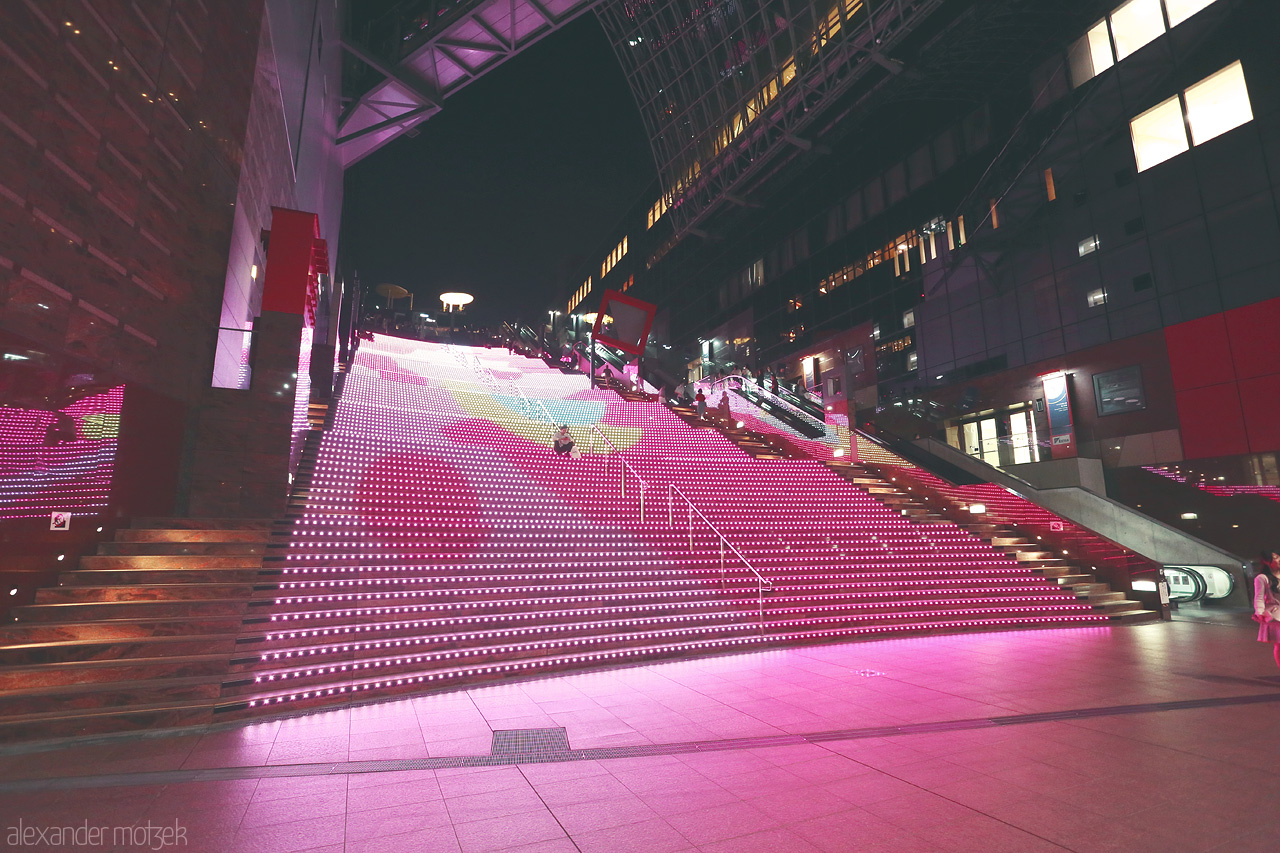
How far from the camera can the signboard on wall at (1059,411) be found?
18.3 m

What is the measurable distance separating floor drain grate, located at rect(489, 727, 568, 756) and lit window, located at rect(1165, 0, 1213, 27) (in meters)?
23.4

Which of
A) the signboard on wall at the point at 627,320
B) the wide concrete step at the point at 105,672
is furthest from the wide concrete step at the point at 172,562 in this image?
the signboard on wall at the point at 627,320

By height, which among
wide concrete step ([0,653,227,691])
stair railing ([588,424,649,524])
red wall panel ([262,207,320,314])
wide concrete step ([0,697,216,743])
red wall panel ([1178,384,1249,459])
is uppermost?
red wall panel ([262,207,320,314])

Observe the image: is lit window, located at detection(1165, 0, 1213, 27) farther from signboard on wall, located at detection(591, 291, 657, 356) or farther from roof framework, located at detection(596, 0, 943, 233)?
signboard on wall, located at detection(591, 291, 657, 356)

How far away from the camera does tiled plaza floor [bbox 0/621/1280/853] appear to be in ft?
9.48

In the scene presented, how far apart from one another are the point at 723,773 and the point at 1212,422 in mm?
17711

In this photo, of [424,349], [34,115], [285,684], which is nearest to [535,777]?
[285,684]

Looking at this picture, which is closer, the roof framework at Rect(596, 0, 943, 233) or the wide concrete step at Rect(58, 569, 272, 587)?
the wide concrete step at Rect(58, 569, 272, 587)

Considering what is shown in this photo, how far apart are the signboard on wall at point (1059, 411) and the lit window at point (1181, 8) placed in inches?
387

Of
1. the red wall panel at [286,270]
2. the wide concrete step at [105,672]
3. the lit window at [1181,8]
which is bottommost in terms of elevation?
the wide concrete step at [105,672]

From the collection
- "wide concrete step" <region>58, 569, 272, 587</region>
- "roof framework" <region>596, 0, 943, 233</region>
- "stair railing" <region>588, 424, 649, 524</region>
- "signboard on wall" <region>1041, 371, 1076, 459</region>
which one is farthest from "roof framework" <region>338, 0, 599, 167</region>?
"signboard on wall" <region>1041, 371, 1076, 459</region>

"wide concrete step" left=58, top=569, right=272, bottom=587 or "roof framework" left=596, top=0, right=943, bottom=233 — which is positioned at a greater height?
"roof framework" left=596, top=0, right=943, bottom=233

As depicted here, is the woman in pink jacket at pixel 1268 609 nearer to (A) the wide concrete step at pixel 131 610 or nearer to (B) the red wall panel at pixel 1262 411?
(A) the wide concrete step at pixel 131 610

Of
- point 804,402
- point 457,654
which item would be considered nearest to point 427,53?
point 804,402
